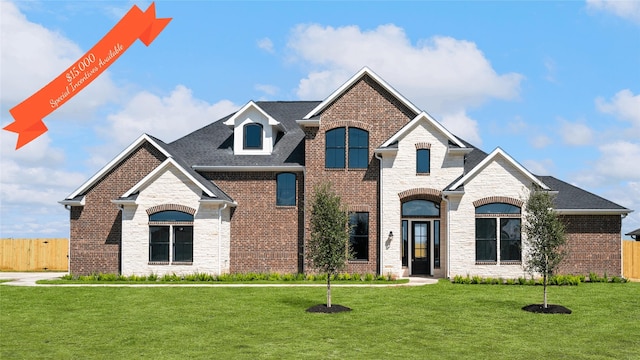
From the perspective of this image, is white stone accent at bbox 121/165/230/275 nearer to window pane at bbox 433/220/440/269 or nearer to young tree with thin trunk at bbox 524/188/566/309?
window pane at bbox 433/220/440/269

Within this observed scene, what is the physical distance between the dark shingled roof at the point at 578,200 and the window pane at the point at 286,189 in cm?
1247

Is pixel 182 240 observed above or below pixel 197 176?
below

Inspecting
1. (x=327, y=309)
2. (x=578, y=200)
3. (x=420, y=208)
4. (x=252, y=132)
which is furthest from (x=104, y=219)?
(x=578, y=200)

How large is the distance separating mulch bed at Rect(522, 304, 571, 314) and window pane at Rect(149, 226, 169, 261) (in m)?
16.3

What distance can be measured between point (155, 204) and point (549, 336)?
18.9 m

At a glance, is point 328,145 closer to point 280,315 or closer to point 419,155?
point 419,155

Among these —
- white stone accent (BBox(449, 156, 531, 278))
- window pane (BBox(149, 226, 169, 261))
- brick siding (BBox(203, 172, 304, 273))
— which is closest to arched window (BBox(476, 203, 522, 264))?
white stone accent (BBox(449, 156, 531, 278))

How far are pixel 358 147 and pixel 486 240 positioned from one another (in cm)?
724

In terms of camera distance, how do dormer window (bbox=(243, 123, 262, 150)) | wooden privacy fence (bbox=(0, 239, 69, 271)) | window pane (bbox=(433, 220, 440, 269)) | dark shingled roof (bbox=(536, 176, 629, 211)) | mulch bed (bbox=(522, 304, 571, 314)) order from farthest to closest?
wooden privacy fence (bbox=(0, 239, 69, 271)) < dormer window (bbox=(243, 123, 262, 150)) < window pane (bbox=(433, 220, 440, 269)) < dark shingled roof (bbox=(536, 176, 629, 211)) < mulch bed (bbox=(522, 304, 571, 314))

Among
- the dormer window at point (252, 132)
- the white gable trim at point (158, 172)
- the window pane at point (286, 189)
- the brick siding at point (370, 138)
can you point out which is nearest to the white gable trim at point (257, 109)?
the dormer window at point (252, 132)

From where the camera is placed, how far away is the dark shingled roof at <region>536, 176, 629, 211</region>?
97.7 feet

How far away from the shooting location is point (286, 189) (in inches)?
1224

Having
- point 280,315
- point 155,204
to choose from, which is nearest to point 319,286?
point 280,315

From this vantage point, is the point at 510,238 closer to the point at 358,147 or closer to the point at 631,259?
the point at 358,147
